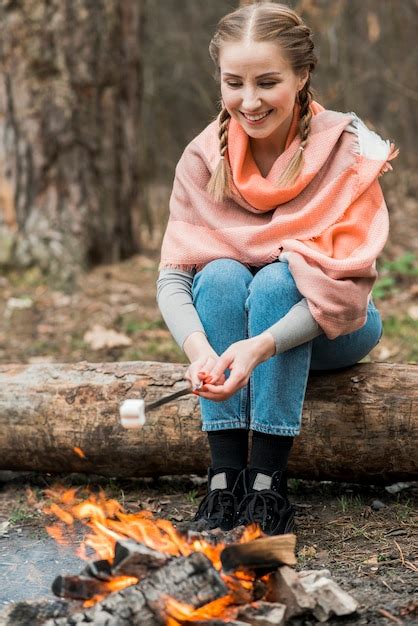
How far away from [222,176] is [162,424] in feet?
3.10

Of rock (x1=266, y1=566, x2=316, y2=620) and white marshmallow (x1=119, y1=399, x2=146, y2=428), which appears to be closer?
rock (x1=266, y1=566, x2=316, y2=620)

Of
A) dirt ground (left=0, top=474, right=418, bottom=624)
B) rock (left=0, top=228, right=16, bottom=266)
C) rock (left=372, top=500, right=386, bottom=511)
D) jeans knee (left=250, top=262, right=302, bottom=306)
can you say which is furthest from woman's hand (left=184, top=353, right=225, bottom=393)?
rock (left=0, top=228, right=16, bottom=266)

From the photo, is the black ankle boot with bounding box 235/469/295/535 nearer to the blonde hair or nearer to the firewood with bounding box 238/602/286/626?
the firewood with bounding box 238/602/286/626

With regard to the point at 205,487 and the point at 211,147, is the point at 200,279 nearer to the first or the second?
the point at 211,147

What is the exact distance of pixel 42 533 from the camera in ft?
10.1

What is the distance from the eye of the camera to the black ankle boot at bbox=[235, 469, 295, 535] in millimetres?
2758

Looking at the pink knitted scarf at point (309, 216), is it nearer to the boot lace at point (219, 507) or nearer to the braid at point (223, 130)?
the braid at point (223, 130)

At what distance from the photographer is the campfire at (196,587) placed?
213 centimetres

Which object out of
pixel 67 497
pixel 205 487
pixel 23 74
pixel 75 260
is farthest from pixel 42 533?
pixel 23 74

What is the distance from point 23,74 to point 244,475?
A: 381 cm

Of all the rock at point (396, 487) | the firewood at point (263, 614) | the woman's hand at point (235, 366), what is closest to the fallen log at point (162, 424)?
the rock at point (396, 487)

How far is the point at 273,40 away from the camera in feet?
9.16

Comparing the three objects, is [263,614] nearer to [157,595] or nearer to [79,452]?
[157,595]

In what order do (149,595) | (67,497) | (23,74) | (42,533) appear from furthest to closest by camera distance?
(23,74), (67,497), (42,533), (149,595)
